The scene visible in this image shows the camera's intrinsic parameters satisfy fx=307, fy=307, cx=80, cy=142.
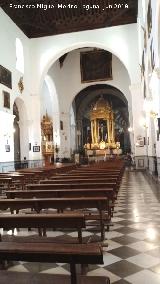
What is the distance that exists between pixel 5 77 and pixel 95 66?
10797 mm

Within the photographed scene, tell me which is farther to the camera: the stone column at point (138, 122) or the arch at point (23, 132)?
the arch at point (23, 132)

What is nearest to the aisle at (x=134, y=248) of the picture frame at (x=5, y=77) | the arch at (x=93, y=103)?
the picture frame at (x=5, y=77)

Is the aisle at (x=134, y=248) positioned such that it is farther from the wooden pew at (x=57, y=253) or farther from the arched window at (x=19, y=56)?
the arched window at (x=19, y=56)

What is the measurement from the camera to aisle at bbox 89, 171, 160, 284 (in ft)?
8.38

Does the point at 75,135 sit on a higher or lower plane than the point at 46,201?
higher

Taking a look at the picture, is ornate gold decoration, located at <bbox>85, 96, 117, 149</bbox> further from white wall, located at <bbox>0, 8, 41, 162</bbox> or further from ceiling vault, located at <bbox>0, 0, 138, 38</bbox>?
ceiling vault, located at <bbox>0, 0, 138, 38</bbox>

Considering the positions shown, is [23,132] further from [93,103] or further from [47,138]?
[93,103]

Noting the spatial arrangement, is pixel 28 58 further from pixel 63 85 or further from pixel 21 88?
pixel 63 85

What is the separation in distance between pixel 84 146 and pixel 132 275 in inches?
1010

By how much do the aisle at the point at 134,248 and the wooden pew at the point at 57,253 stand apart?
1.04 meters

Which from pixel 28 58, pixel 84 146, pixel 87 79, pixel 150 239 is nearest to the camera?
pixel 150 239

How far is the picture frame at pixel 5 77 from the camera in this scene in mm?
14270

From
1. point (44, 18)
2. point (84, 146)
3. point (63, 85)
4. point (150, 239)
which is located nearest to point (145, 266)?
point (150, 239)

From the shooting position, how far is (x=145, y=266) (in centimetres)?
272
